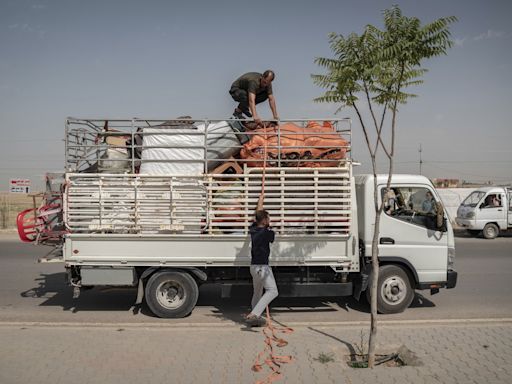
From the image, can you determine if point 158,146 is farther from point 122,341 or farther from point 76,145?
point 122,341

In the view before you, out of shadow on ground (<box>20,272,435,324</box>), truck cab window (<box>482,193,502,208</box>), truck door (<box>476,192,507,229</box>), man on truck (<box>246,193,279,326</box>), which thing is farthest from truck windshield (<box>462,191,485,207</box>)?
man on truck (<box>246,193,279,326</box>)

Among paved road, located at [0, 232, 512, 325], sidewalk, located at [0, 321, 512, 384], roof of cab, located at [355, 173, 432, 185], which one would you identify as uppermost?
roof of cab, located at [355, 173, 432, 185]

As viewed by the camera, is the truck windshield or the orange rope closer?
the orange rope

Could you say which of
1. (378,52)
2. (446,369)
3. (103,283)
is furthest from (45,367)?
(378,52)

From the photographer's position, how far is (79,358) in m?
5.15

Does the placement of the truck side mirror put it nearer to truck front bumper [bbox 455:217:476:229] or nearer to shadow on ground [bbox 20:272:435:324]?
shadow on ground [bbox 20:272:435:324]

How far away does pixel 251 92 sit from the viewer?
7871 millimetres

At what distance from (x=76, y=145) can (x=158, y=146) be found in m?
1.25

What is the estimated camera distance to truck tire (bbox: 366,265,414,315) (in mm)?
7270

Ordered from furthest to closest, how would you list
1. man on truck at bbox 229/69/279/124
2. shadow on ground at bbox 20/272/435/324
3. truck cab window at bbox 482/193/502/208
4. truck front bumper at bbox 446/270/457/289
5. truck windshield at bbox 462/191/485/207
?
truck windshield at bbox 462/191/485/207, truck cab window at bbox 482/193/502/208, man on truck at bbox 229/69/279/124, shadow on ground at bbox 20/272/435/324, truck front bumper at bbox 446/270/457/289

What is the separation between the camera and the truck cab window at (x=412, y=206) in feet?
24.3

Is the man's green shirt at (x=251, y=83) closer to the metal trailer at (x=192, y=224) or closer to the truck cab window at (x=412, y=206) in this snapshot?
the metal trailer at (x=192, y=224)

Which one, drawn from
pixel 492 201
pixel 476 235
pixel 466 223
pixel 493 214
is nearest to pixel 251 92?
pixel 466 223

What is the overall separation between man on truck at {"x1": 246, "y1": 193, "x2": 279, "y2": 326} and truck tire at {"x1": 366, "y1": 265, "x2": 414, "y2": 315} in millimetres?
1752
